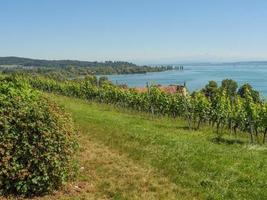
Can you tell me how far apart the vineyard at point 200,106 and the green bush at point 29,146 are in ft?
40.3

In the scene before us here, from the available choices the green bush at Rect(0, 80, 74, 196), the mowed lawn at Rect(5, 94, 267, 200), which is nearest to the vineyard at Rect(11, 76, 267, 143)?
the mowed lawn at Rect(5, 94, 267, 200)

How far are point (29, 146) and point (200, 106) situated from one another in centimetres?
4082

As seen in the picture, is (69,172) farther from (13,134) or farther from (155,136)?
(155,136)

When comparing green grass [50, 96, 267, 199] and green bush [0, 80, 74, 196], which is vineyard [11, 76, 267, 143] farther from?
green bush [0, 80, 74, 196]

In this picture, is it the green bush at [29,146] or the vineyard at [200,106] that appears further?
the vineyard at [200,106]

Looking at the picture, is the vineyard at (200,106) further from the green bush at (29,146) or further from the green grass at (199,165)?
the green bush at (29,146)

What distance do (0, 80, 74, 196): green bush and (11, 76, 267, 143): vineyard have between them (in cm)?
1228

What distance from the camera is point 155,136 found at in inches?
835

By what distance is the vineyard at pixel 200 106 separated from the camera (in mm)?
39500

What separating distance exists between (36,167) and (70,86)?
3387 inches

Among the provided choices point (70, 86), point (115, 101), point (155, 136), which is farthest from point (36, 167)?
point (70, 86)

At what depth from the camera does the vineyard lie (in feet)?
130

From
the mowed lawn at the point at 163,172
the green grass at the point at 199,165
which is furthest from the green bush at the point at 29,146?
the green grass at the point at 199,165

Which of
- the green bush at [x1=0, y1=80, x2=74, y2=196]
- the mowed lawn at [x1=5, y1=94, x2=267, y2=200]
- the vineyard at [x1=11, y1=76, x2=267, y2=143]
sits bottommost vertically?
the vineyard at [x1=11, y1=76, x2=267, y2=143]
